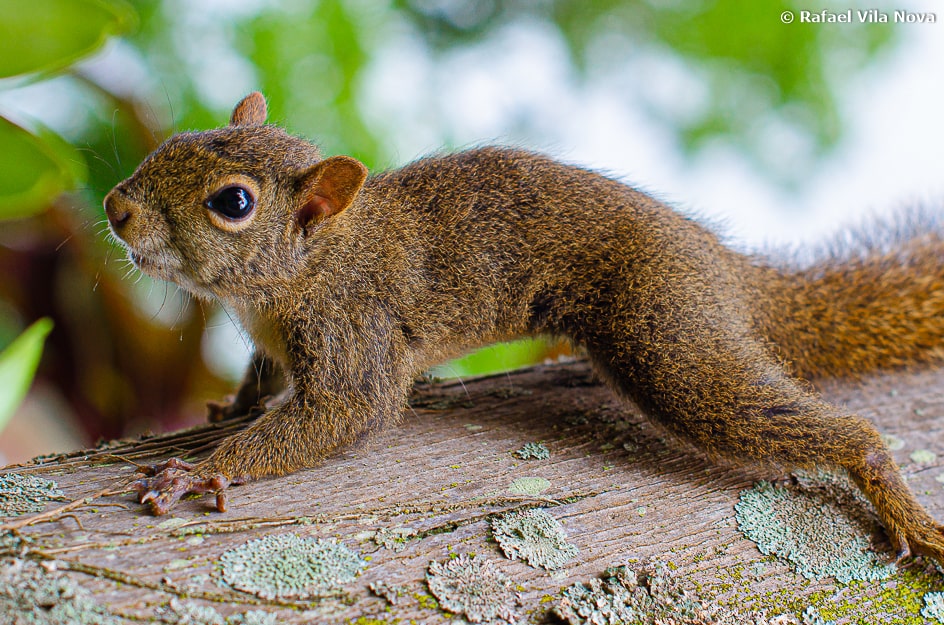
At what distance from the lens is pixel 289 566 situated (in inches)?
66.7

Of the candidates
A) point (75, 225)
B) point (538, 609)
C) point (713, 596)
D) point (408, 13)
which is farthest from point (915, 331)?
point (75, 225)

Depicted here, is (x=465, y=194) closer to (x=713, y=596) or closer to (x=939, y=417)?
(x=713, y=596)

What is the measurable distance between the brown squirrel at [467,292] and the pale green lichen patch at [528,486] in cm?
47

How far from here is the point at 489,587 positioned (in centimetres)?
177

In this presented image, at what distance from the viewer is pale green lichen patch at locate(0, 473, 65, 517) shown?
1796 millimetres

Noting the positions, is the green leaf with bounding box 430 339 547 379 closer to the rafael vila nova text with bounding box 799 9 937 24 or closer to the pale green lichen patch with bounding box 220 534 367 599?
the pale green lichen patch with bounding box 220 534 367 599

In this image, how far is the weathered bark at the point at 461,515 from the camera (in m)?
1.64

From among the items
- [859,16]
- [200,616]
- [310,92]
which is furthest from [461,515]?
[859,16]

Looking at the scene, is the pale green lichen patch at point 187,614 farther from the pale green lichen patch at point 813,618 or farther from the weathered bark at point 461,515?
the pale green lichen patch at point 813,618

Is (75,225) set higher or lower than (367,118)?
lower

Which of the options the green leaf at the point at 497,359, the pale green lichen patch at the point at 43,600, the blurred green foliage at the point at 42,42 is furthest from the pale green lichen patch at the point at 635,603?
the green leaf at the point at 497,359

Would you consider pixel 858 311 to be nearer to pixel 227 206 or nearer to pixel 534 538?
pixel 534 538

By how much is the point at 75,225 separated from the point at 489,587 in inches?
129

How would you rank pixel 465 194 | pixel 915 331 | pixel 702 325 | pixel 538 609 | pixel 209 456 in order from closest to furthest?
pixel 538 609 < pixel 209 456 < pixel 702 325 < pixel 465 194 < pixel 915 331
